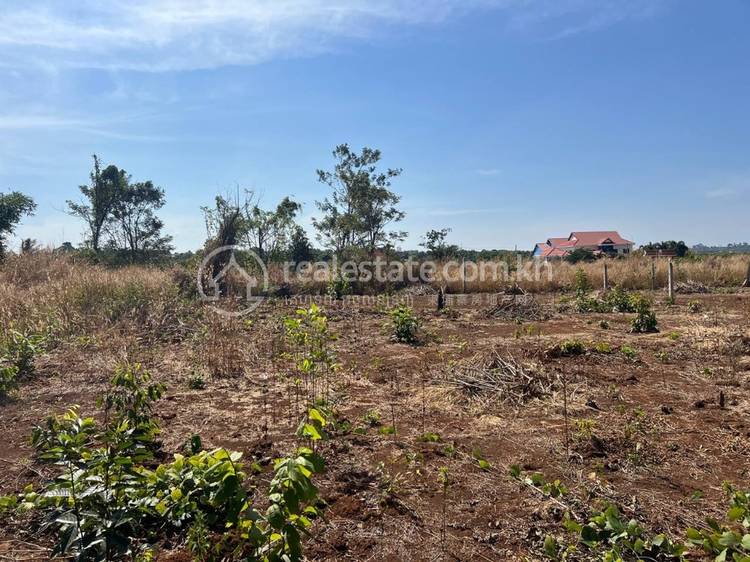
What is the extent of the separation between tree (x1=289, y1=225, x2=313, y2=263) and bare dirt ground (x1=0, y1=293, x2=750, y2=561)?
415 inches

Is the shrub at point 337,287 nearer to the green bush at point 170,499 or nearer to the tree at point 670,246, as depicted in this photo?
the green bush at point 170,499

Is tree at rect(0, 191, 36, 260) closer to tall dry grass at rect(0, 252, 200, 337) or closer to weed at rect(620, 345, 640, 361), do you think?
tall dry grass at rect(0, 252, 200, 337)

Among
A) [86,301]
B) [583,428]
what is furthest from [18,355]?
[583,428]

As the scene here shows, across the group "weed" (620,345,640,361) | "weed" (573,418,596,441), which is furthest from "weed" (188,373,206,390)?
"weed" (620,345,640,361)

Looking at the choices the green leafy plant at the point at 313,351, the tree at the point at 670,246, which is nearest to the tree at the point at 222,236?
Answer: the green leafy plant at the point at 313,351

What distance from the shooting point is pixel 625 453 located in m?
3.08

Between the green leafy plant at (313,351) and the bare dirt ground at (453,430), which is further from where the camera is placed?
the green leafy plant at (313,351)

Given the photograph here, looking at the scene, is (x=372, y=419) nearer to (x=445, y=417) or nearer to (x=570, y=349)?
(x=445, y=417)

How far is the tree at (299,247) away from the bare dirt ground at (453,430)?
10.5 metres

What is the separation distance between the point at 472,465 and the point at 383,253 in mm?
13363

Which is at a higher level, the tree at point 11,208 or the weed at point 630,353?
the tree at point 11,208

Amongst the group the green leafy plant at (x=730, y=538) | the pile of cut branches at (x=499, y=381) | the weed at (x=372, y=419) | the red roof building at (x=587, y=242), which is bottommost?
the weed at (x=372, y=419)

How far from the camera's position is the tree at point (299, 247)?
56.7 feet

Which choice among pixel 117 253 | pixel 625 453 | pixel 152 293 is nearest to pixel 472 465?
pixel 625 453
